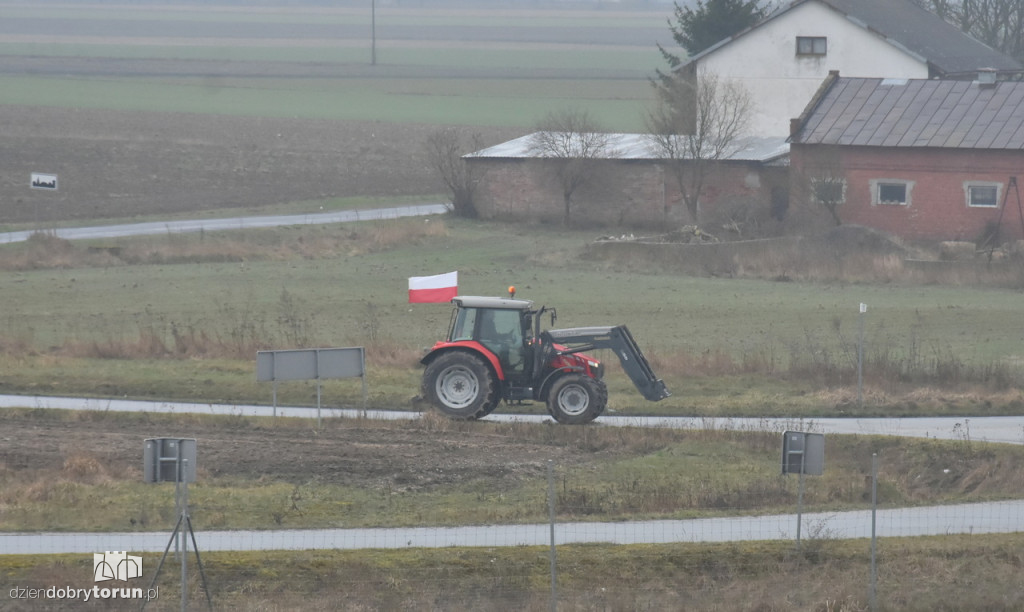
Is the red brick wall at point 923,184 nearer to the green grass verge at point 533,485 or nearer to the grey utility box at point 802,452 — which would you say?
the green grass verge at point 533,485

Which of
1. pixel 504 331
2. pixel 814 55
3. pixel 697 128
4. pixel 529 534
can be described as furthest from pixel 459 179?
pixel 529 534

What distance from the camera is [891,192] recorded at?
5103 cm

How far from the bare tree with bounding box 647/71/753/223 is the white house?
1643 mm

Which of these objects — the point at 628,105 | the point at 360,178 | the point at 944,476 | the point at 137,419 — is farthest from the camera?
the point at 628,105

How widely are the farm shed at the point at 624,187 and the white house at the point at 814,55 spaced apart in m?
5.52

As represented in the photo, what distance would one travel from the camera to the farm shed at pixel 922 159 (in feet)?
162

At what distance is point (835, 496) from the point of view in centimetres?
1923

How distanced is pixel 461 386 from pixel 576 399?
197cm

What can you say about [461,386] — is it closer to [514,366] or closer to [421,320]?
[514,366]

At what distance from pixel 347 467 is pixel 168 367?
31.5 feet

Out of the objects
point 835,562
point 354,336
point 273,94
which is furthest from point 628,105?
point 835,562

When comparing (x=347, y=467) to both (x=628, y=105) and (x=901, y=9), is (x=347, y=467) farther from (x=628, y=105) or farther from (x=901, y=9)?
(x=628, y=105)

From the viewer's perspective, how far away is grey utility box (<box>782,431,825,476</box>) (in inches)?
601

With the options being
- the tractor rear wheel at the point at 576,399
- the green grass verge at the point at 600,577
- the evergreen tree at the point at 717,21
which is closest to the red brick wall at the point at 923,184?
the evergreen tree at the point at 717,21
